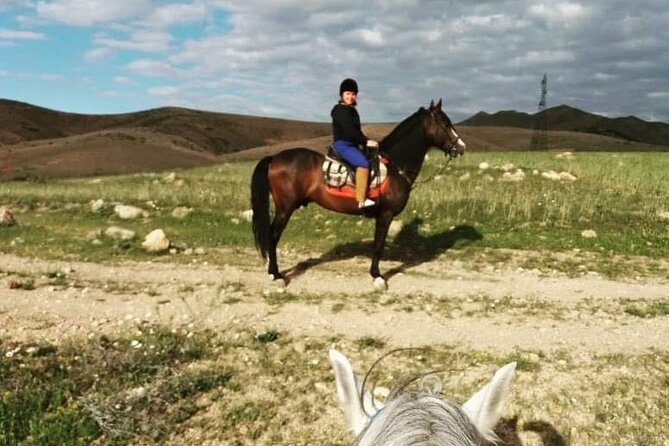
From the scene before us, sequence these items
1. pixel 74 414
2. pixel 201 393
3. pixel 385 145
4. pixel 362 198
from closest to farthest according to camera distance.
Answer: pixel 74 414 < pixel 201 393 < pixel 362 198 < pixel 385 145

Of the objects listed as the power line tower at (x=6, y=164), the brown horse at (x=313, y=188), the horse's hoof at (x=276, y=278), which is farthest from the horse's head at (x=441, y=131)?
the power line tower at (x=6, y=164)

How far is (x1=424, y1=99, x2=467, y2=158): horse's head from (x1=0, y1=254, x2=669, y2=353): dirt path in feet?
6.92

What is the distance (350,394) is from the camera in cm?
202

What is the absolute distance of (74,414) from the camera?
14.4 feet

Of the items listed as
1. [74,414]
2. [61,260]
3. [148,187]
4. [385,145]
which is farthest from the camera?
[148,187]

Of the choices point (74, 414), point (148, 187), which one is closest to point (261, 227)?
point (74, 414)

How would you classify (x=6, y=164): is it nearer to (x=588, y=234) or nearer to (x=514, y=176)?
(x=514, y=176)

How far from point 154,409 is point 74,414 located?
619mm

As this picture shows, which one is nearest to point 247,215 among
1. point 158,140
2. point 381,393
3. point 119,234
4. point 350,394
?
point 119,234

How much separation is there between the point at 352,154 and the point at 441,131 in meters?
1.83

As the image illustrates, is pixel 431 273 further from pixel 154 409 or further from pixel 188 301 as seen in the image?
pixel 154 409

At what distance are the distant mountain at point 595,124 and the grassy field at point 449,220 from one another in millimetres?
66559

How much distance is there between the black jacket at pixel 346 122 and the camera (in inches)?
316

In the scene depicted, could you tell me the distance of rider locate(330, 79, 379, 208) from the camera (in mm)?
8047
